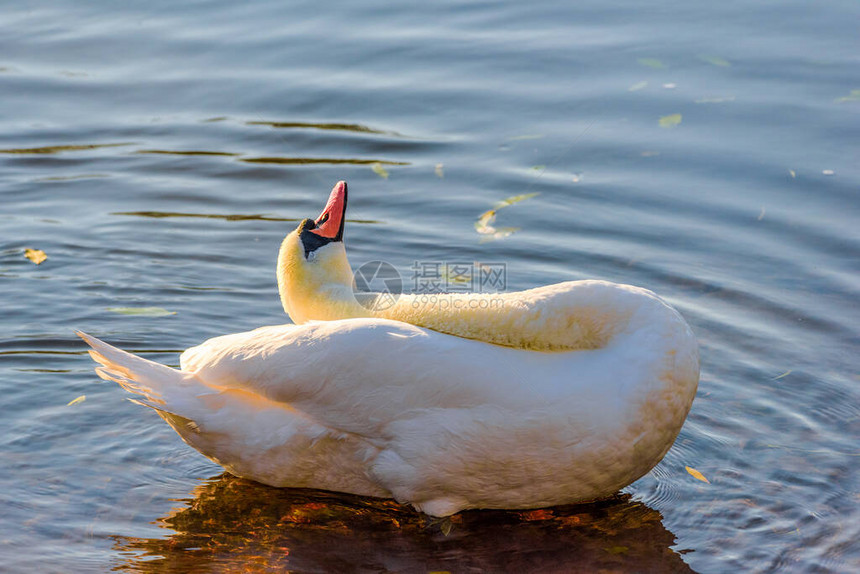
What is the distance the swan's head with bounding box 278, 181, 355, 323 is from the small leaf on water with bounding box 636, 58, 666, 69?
6246 millimetres

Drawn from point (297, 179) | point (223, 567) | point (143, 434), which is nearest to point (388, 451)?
point (223, 567)

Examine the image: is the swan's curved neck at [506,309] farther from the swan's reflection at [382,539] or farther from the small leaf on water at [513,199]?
the small leaf on water at [513,199]

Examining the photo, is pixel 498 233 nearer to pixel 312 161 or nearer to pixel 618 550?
pixel 312 161

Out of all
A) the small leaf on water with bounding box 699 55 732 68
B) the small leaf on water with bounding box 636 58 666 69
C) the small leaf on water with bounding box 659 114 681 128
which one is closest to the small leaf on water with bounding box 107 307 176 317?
the small leaf on water with bounding box 659 114 681 128

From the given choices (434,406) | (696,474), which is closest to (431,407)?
(434,406)

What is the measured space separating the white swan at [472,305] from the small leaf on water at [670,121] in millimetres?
5024

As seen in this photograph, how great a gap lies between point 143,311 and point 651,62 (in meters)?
6.15

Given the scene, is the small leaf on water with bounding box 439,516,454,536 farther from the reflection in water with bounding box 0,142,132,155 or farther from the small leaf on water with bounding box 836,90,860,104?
the small leaf on water with bounding box 836,90,860,104

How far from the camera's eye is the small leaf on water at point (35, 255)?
7.43 meters

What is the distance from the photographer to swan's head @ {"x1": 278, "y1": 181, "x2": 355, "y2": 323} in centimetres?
515

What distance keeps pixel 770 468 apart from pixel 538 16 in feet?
25.6


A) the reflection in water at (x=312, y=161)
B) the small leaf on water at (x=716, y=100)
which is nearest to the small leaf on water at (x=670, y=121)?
the small leaf on water at (x=716, y=100)

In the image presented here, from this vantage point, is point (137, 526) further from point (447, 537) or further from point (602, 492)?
point (602, 492)

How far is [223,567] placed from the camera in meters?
4.66
